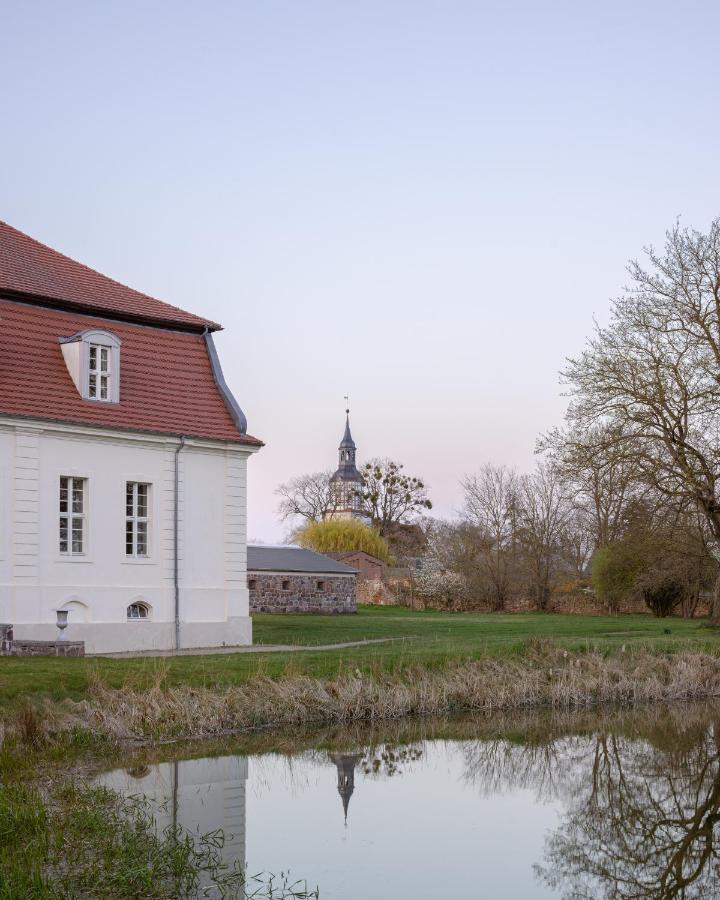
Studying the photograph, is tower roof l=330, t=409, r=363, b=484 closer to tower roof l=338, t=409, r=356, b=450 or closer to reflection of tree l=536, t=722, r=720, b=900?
tower roof l=338, t=409, r=356, b=450

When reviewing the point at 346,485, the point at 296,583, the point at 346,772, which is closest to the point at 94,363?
the point at 346,772

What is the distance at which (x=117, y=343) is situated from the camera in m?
24.0

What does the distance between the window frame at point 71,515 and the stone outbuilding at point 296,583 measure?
24.0 m

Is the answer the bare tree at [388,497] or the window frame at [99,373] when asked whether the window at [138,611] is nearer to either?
the window frame at [99,373]

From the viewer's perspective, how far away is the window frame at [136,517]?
2397 cm

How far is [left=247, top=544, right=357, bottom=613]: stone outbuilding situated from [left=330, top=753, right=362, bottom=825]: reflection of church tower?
31994 millimetres

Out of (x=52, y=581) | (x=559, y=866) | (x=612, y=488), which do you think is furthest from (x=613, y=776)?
(x=612, y=488)

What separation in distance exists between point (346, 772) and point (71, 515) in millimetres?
10705

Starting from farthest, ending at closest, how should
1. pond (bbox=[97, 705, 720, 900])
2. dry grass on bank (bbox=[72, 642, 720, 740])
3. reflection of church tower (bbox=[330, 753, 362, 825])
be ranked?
1. dry grass on bank (bbox=[72, 642, 720, 740])
2. reflection of church tower (bbox=[330, 753, 362, 825])
3. pond (bbox=[97, 705, 720, 900])

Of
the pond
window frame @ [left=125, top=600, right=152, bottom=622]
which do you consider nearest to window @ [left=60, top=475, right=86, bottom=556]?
window frame @ [left=125, top=600, right=152, bottom=622]

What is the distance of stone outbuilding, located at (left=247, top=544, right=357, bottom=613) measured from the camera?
4772 centimetres

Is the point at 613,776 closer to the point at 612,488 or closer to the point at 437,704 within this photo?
the point at 437,704

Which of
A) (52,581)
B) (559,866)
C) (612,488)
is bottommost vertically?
(559,866)

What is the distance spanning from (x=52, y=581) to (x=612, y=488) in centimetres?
1918
